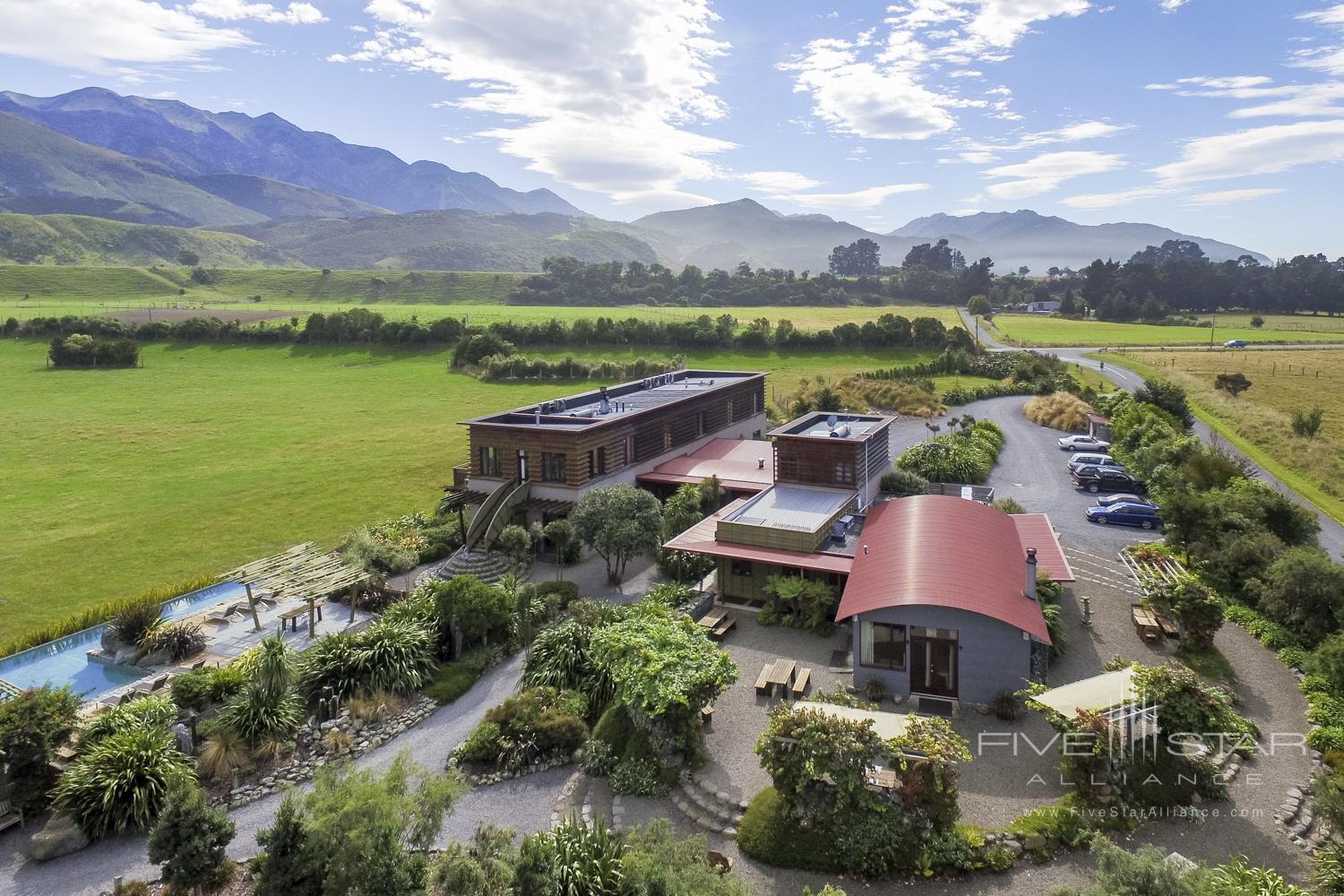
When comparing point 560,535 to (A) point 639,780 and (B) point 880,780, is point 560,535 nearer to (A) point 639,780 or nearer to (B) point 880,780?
(A) point 639,780

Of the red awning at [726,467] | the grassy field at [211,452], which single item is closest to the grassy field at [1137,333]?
the grassy field at [211,452]

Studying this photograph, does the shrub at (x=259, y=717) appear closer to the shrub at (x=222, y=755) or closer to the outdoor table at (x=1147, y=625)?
the shrub at (x=222, y=755)

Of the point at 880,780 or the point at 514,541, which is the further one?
the point at 514,541

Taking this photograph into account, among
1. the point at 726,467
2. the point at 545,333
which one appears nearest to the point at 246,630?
the point at 726,467

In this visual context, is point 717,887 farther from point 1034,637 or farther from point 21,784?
point 21,784

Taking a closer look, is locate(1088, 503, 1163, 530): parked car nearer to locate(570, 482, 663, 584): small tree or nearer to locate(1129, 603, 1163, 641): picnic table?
locate(1129, 603, 1163, 641): picnic table

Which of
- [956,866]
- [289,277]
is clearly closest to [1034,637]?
[956,866]

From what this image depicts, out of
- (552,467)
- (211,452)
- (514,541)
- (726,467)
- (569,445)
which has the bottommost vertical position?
(514,541)
